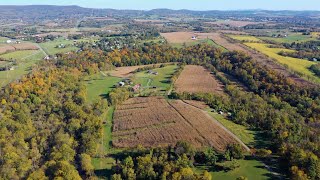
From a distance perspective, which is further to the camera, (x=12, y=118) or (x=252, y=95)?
(x=252, y=95)

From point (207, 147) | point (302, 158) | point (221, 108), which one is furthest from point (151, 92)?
point (302, 158)

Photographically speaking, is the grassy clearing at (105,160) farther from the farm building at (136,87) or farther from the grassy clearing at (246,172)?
the farm building at (136,87)

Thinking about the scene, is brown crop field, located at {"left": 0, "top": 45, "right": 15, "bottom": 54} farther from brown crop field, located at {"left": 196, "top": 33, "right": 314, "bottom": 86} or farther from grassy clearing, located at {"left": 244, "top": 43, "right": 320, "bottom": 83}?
grassy clearing, located at {"left": 244, "top": 43, "right": 320, "bottom": 83}

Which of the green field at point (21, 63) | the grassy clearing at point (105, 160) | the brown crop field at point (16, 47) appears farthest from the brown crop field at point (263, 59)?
the brown crop field at point (16, 47)

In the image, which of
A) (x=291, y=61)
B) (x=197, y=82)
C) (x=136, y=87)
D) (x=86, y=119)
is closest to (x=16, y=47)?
(x=136, y=87)

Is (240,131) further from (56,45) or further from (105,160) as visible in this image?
(56,45)

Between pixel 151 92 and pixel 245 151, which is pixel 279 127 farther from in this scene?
pixel 151 92
